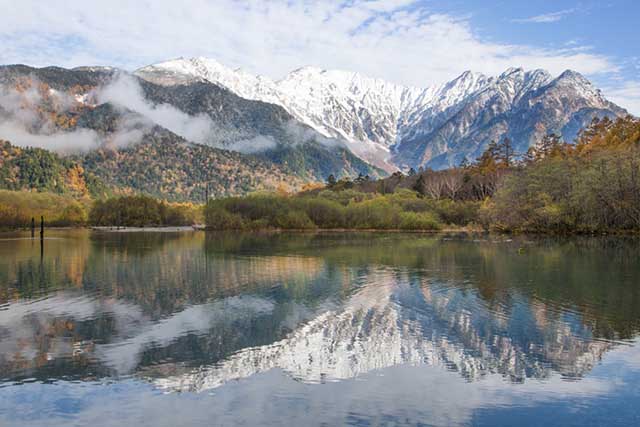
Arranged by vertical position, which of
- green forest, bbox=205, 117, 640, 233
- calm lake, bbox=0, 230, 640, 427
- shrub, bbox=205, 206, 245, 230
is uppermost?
green forest, bbox=205, 117, 640, 233

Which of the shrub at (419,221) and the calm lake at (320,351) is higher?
the shrub at (419,221)

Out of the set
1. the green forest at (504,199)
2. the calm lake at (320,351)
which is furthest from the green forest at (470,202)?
the calm lake at (320,351)

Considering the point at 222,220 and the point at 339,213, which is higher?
the point at 339,213

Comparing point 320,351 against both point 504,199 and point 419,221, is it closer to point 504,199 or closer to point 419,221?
point 504,199

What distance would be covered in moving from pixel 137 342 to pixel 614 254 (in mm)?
43913

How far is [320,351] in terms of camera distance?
1778cm

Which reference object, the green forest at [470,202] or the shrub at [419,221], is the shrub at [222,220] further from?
the shrub at [419,221]

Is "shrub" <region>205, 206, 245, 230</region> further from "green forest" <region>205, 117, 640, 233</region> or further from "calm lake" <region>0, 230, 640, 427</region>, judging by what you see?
"calm lake" <region>0, 230, 640, 427</region>

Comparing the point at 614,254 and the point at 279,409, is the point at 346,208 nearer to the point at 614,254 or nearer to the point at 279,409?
the point at 614,254

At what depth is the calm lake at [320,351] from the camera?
12758 millimetres

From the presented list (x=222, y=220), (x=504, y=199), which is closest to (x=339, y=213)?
(x=222, y=220)

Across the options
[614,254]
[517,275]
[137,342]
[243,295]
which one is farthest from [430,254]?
[137,342]

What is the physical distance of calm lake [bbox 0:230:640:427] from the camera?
41.9 ft

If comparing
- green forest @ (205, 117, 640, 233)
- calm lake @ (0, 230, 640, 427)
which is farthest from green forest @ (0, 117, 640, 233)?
calm lake @ (0, 230, 640, 427)
